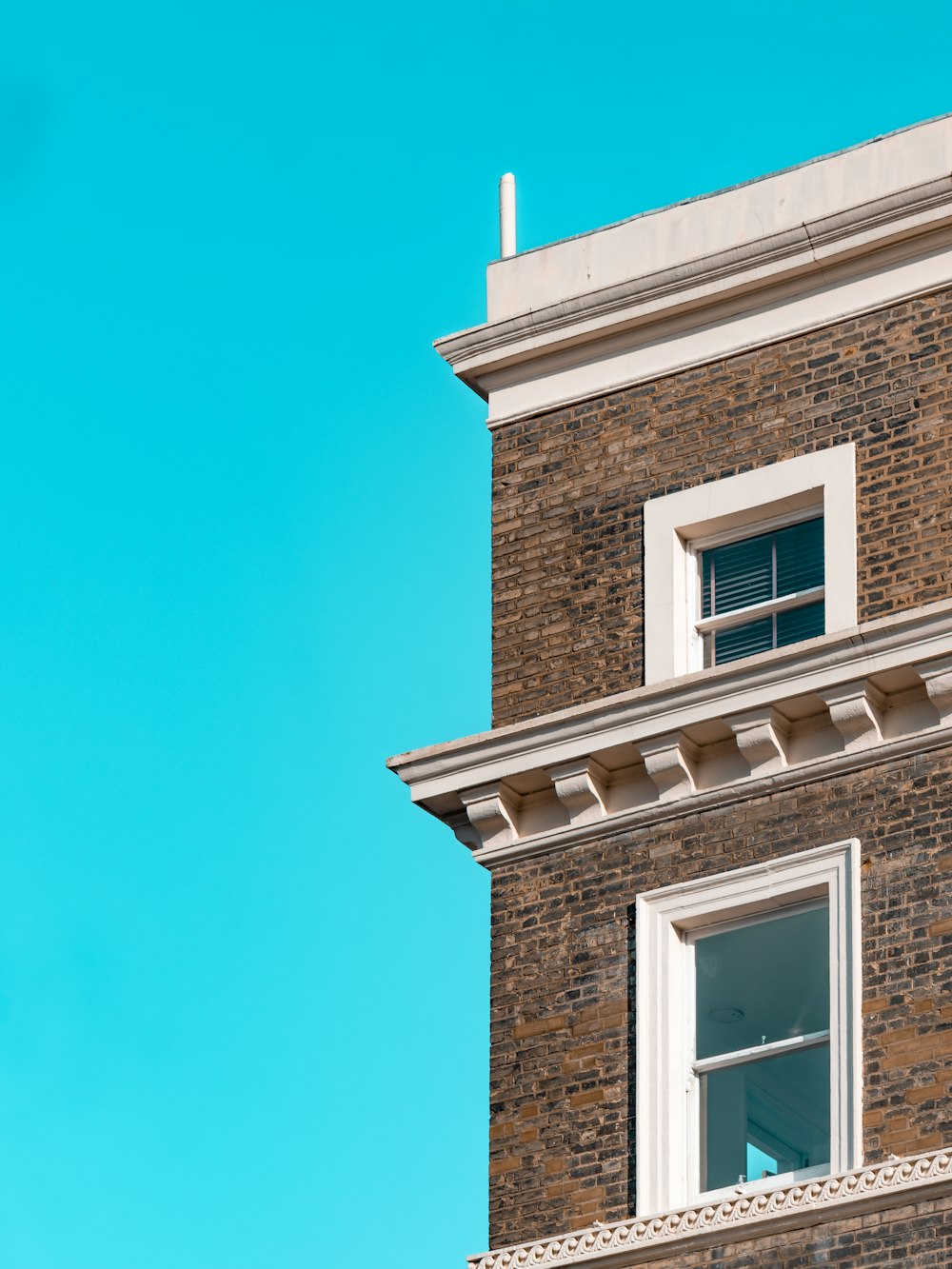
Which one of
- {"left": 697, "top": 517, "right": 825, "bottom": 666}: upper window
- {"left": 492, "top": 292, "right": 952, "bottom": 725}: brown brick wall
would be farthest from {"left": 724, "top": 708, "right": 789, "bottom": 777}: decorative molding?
{"left": 492, "top": 292, "right": 952, "bottom": 725}: brown brick wall

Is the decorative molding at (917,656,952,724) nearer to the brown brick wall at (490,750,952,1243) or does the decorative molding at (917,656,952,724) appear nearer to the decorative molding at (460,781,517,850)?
the brown brick wall at (490,750,952,1243)

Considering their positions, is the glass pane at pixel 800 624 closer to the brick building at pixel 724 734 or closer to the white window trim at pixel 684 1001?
the brick building at pixel 724 734

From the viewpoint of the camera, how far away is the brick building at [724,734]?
27328 mm

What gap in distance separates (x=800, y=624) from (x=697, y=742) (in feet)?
4.19

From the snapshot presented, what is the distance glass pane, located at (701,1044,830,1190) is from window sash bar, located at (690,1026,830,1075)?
0.04 m

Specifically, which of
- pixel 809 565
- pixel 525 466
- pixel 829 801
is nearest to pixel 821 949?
pixel 829 801

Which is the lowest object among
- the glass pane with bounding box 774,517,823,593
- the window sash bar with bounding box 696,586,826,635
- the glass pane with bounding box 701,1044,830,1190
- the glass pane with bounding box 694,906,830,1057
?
the glass pane with bounding box 701,1044,830,1190

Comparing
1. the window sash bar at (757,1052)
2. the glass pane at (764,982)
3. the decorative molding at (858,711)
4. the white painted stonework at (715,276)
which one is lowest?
the window sash bar at (757,1052)

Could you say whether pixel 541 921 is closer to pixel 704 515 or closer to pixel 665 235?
pixel 704 515

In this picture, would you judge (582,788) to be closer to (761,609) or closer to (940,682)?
(761,609)

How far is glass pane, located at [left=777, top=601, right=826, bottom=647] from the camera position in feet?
96.1

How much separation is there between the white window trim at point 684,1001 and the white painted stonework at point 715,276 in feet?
15.4

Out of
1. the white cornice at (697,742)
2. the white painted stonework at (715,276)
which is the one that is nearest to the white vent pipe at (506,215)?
the white painted stonework at (715,276)

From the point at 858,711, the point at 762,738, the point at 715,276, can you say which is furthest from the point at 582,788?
the point at 715,276
